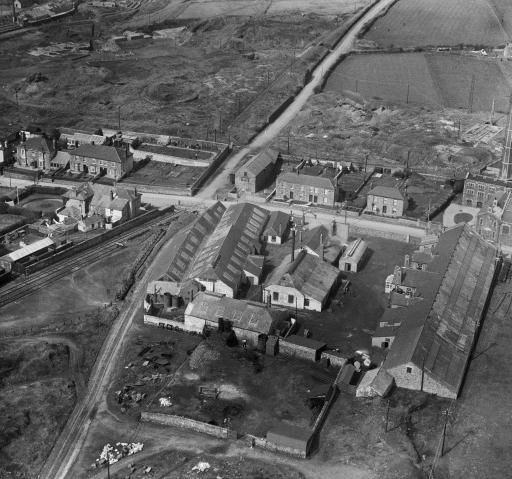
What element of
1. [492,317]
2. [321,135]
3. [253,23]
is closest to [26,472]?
[492,317]

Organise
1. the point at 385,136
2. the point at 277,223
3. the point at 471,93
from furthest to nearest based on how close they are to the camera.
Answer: the point at 471,93 < the point at 385,136 < the point at 277,223

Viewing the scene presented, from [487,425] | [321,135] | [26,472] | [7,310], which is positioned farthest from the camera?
[321,135]

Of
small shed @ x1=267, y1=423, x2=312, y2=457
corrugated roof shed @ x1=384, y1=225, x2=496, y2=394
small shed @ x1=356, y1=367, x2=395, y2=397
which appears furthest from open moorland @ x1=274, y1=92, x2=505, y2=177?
small shed @ x1=267, y1=423, x2=312, y2=457

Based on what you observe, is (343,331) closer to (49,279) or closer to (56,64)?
(49,279)

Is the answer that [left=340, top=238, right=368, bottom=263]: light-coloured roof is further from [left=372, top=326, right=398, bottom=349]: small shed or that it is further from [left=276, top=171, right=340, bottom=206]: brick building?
[left=372, top=326, right=398, bottom=349]: small shed

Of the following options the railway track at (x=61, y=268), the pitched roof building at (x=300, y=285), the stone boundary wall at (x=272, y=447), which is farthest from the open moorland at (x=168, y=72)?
the stone boundary wall at (x=272, y=447)

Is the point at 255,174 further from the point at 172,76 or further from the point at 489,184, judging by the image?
the point at 172,76

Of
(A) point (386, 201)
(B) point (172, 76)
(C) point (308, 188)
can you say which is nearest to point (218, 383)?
(A) point (386, 201)
